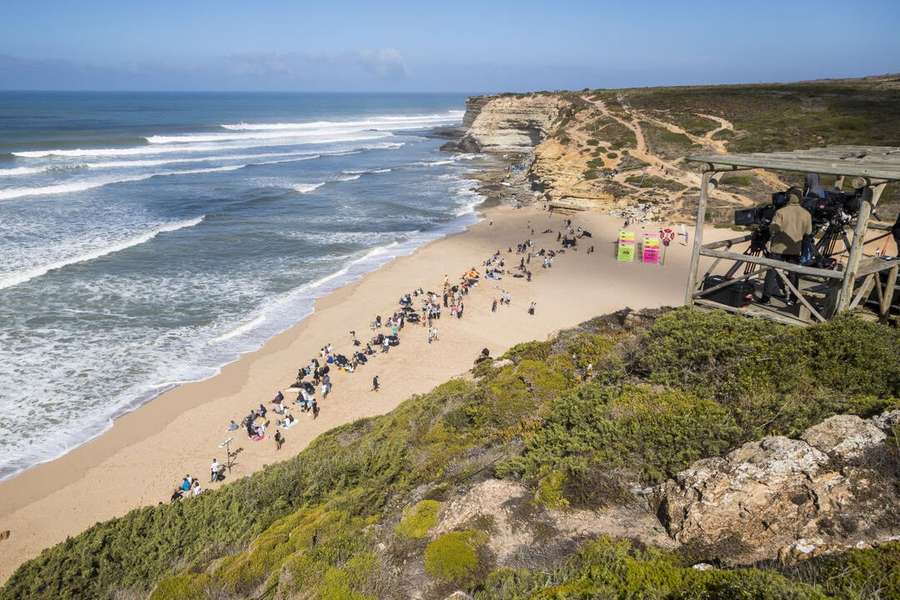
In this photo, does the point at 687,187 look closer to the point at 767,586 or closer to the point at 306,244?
the point at 306,244

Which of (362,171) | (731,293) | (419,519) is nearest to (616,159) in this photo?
(362,171)

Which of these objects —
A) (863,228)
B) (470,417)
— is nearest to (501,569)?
(470,417)

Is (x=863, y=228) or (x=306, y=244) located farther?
(x=306, y=244)

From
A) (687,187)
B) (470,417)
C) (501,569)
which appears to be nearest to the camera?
(501,569)

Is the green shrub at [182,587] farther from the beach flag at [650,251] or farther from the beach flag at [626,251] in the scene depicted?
the beach flag at [650,251]

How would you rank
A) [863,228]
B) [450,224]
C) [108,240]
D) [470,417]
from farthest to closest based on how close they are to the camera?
[450,224] → [108,240] → [470,417] → [863,228]

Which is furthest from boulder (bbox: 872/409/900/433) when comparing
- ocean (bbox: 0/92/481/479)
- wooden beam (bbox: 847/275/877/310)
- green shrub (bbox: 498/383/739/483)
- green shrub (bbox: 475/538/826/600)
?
ocean (bbox: 0/92/481/479)
